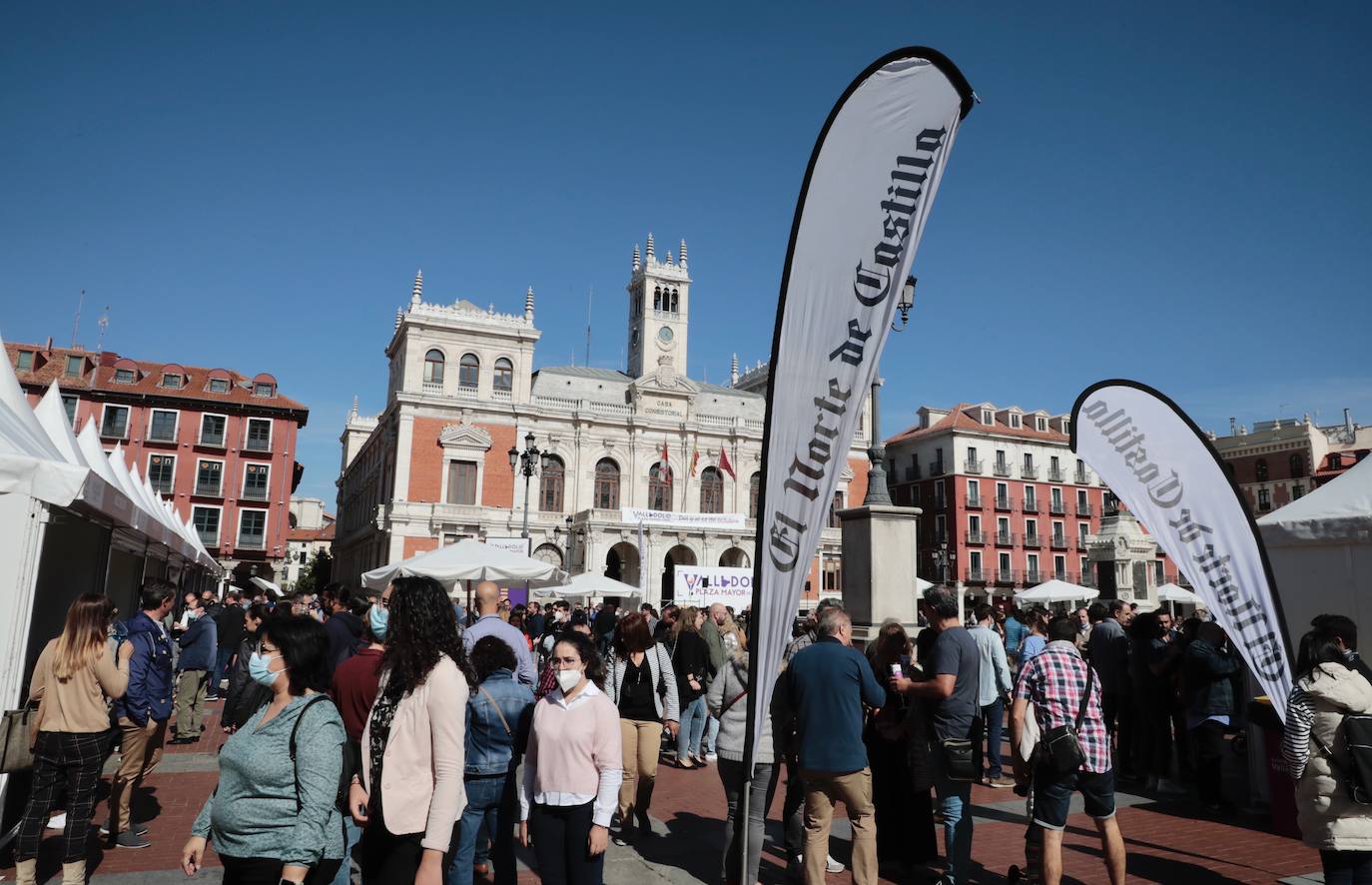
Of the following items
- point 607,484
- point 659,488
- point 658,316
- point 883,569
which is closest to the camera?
point 883,569

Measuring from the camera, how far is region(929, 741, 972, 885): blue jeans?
495 centimetres

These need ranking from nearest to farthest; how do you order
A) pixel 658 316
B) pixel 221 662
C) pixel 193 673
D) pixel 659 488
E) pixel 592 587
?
pixel 193 673
pixel 221 662
pixel 592 587
pixel 659 488
pixel 658 316

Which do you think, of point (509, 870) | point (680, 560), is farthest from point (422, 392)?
point (509, 870)

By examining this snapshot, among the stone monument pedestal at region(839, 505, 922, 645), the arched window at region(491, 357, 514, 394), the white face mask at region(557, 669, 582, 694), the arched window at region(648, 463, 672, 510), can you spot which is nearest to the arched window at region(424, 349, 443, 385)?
the arched window at region(491, 357, 514, 394)

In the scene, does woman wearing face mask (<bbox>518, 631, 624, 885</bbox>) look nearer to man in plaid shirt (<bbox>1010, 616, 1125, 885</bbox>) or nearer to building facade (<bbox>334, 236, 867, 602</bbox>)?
man in plaid shirt (<bbox>1010, 616, 1125, 885</bbox>)

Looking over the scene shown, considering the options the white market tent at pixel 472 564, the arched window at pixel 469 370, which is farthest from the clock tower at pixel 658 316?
the white market tent at pixel 472 564

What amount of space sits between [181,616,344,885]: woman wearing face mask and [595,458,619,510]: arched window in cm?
3950

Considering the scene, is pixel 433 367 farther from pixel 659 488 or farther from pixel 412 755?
pixel 412 755

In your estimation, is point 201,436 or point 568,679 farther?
point 201,436

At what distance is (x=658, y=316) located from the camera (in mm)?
48250

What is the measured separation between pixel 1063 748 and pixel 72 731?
555cm

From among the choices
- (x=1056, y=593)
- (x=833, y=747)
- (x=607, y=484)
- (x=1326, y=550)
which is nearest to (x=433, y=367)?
(x=607, y=484)

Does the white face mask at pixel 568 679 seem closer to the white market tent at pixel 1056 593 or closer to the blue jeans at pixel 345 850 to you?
the blue jeans at pixel 345 850

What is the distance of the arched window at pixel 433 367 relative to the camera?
39562 mm
